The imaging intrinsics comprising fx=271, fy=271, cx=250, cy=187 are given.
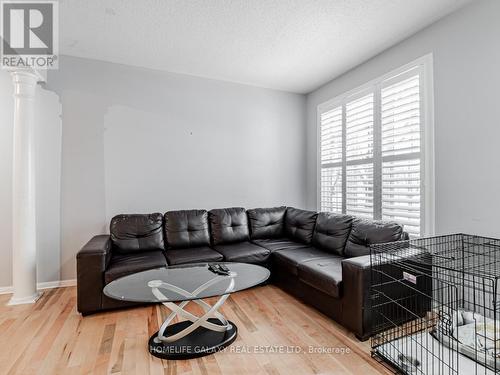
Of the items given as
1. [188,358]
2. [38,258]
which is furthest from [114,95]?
[188,358]

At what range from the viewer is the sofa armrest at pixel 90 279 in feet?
8.16

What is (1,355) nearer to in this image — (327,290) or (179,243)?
(179,243)

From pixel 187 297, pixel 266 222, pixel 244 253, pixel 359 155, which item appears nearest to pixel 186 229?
pixel 244 253

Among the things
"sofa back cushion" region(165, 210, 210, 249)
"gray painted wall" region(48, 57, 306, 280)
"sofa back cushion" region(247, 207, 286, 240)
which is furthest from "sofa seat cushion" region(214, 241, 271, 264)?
"gray painted wall" region(48, 57, 306, 280)

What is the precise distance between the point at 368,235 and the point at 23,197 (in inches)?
142

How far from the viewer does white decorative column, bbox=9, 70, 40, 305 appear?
284 centimetres

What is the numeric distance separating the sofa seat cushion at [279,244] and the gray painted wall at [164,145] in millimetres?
768

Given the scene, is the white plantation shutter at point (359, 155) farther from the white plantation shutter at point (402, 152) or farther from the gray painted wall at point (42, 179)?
the gray painted wall at point (42, 179)

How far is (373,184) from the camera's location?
10.9ft

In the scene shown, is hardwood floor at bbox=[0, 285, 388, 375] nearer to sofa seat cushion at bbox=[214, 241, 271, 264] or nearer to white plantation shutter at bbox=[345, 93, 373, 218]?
sofa seat cushion at bbox=[214, 241, 271, 264]

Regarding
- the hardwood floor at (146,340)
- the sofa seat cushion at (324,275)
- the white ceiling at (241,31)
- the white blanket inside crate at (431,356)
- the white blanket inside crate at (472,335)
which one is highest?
the white ceiling at (241,31)

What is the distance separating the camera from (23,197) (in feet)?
9.41

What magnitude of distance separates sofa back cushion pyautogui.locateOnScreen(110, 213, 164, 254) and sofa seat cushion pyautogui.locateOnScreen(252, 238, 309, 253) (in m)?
1.28

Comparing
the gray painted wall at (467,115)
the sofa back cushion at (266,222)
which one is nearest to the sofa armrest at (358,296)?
the gray painted wall at (467,115)
